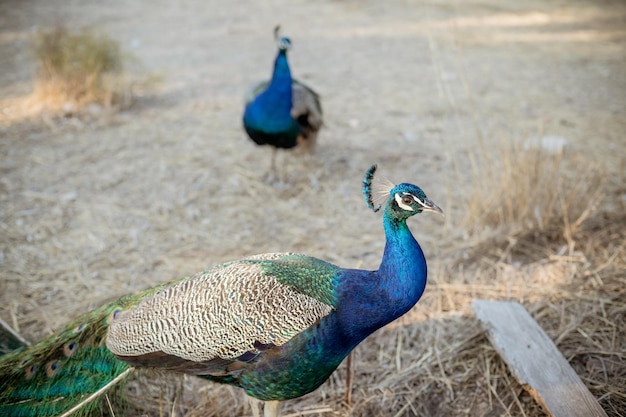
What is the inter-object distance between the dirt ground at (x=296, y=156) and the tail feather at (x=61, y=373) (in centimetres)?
29

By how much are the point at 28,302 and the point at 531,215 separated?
2538 mm

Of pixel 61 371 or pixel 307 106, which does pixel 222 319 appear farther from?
pixel 307 106

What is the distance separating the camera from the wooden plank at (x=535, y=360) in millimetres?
1793

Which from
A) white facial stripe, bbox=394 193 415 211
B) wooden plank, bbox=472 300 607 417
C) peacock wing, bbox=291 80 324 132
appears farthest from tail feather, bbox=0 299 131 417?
peacock wing, bbox=291 80 324 132

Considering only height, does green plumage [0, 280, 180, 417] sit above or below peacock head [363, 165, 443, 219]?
below

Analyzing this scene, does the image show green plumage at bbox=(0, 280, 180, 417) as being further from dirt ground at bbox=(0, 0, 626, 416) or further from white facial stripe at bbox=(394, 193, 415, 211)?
white facial stripe at bbox=(394, 193, 415, 211)

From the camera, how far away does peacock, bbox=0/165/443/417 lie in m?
1.64

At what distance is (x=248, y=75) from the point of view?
18.2 ft

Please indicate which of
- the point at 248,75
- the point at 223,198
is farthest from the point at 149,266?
the point at 248,75

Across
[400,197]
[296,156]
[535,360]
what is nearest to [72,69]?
[296,156]

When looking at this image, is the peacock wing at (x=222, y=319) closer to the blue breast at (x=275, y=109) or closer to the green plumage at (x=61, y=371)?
the green plumage at (x=61, y=371)

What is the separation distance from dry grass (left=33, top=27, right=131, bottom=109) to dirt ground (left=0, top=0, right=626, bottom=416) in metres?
0.16

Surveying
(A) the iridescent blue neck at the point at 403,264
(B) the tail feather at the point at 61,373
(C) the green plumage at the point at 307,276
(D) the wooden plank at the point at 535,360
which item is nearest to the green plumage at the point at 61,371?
(B) the tail feather at the point at 61,373

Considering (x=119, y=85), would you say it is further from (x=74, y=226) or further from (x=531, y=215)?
(x=531, y=215)
